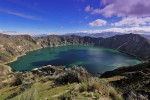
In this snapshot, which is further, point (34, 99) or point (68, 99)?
point (68, 99)

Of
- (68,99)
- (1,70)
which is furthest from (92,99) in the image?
(1,70)

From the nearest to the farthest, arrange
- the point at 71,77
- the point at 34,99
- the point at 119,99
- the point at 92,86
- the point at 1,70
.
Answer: the point at 34,99
the point at 119,99
the point at 92,86
the point at 71,77
the point at 1,70

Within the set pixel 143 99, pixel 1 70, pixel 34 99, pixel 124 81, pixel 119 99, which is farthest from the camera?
pixel 1 70

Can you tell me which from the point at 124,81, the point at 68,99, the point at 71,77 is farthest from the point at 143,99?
the point at 124,81

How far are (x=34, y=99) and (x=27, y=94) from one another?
72 cm

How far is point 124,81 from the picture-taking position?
52281 mm

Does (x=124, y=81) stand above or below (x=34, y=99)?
below

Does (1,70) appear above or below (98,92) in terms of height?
below

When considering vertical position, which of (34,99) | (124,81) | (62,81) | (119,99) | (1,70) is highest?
(34,99)

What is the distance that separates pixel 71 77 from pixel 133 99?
18.9 metres

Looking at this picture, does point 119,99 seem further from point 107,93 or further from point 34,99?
point 34,99

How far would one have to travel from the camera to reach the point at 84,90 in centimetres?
2114

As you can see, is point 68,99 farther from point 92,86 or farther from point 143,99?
point 143,99

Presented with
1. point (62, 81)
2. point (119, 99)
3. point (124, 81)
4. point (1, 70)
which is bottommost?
point (1, 70)
